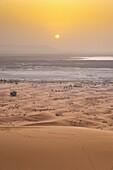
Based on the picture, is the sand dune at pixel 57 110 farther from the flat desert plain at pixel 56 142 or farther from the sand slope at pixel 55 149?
the sand slope at pixel 55 149

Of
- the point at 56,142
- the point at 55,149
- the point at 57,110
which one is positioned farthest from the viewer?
the point at 57,110

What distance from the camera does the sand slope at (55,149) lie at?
537 centimetres

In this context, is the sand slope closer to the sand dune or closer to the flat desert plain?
the flat desert plain

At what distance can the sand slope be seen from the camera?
17.6 feet

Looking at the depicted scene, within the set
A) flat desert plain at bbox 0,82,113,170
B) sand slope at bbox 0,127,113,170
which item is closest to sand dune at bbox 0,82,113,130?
flat desert plain at bbox 0,82,113,170

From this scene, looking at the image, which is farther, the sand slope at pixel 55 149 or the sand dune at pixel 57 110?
the sand dune at pixel 57 110

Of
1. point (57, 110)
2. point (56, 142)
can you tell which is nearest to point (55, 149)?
point (56, 142)

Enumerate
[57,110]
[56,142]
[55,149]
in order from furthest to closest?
1. [57,110]
2. [56,142]
3. [55,149]

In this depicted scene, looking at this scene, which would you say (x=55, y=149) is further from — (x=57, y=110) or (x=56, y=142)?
(x=57, y=110)

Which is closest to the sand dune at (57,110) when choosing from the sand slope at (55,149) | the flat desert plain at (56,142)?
the flat desert plain at (56,142)

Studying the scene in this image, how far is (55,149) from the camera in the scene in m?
6.00

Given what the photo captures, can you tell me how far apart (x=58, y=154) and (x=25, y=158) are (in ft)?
1.90

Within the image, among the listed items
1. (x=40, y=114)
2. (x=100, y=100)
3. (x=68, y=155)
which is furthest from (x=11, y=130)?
(x=100, y=100)

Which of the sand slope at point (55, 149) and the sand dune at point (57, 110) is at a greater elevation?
the sand slope at point (55, 149)
